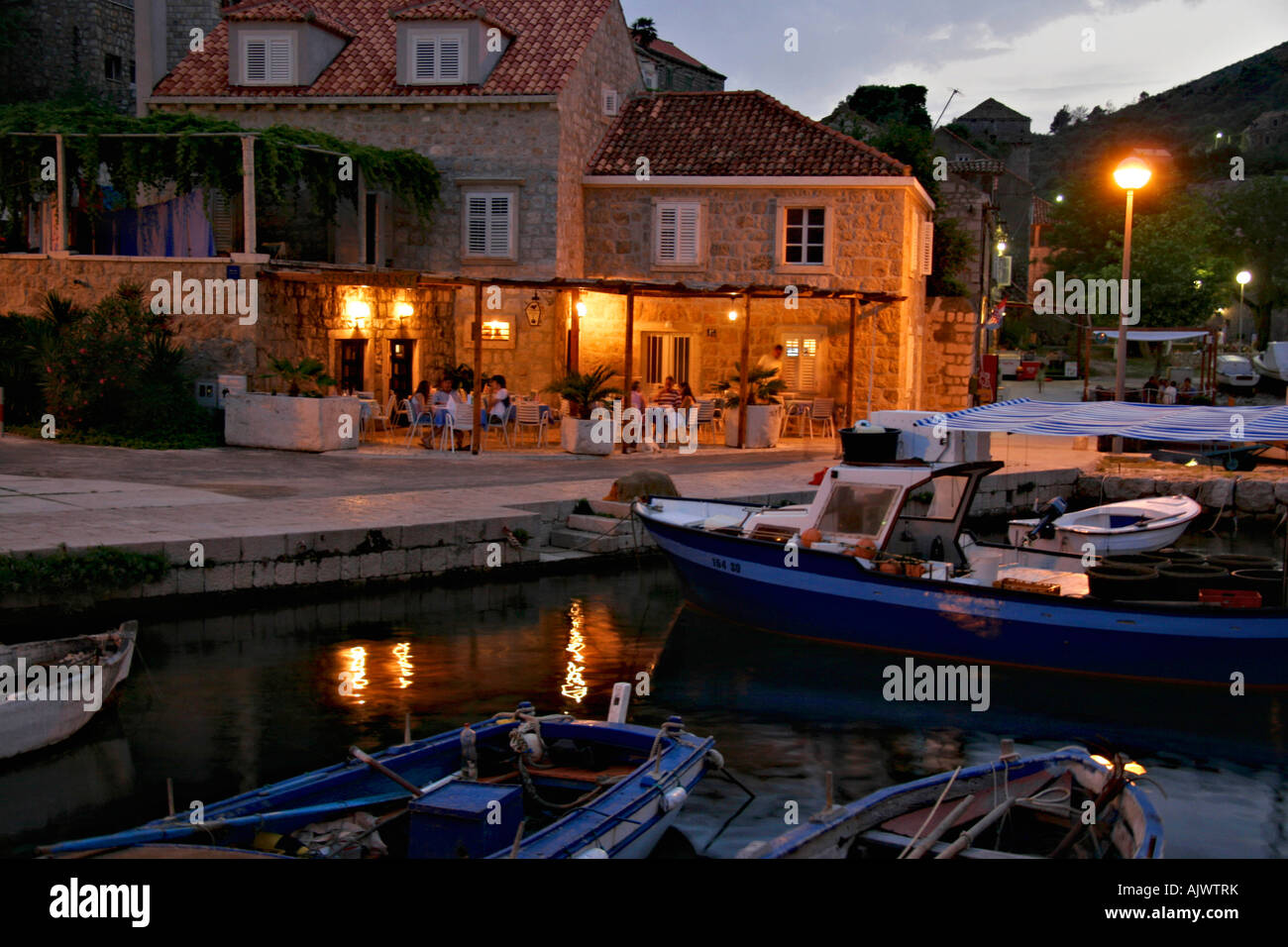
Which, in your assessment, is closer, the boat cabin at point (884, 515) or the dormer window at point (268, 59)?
the boat cabin at point (884, 515)

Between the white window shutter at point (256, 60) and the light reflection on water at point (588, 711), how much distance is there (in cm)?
1710

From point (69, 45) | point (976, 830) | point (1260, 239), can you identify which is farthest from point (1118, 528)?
point (1260, 239)

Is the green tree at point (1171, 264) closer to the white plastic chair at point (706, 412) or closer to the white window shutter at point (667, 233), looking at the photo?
the white window shutter at point (667, 233)

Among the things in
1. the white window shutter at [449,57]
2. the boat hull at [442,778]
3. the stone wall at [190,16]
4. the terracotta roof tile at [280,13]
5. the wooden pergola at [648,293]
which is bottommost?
the boat hull at [442,778]

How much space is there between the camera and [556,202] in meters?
27.2

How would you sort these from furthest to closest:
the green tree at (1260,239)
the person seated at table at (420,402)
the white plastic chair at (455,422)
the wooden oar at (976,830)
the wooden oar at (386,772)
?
the green tree at (1260,239)
the person seated at table at (420,402)
the white plastic chair at (455,422)
the wooden oar at (386,772)
the wooden oar at (976,830)

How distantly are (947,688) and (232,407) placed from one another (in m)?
14.1

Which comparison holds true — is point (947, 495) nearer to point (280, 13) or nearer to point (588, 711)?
point (588, 711)

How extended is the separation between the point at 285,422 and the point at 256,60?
34.6ft

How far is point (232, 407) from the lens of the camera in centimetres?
2228

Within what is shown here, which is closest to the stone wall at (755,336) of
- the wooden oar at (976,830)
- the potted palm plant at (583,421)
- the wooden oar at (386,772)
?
the potted palm plant at (583,421)

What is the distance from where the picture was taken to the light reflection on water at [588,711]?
371 inches

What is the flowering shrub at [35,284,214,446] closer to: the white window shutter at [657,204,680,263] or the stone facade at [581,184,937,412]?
the stone facade at [581,184,937,412]

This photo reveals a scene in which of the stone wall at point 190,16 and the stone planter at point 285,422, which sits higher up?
the stone wall at point 190,16
